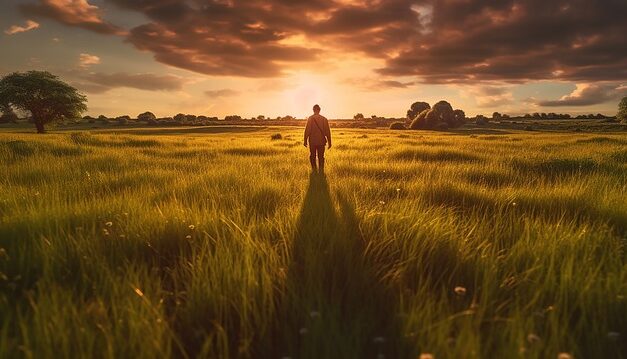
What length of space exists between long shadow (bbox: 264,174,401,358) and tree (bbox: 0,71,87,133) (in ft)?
225

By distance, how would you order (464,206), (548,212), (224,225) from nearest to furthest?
1. (224,225)
2. (548,212)
3. (464,206)

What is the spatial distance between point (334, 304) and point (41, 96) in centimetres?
7104

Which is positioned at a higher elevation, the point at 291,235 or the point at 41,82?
the point at 41,82

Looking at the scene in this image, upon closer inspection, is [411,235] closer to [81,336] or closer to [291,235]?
[291,235]

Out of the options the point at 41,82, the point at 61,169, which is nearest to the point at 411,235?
the point at 61,169

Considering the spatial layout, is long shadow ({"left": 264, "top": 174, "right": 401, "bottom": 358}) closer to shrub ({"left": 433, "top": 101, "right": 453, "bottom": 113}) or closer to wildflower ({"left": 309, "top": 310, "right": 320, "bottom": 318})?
wildflower ({"left": 309, "top": 310, "right": 320, "bottom": 318})

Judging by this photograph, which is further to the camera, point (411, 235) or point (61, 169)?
point (61, 169)

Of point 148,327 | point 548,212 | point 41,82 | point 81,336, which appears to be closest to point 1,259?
point 81,336

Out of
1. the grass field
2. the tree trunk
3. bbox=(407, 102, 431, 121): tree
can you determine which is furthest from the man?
bbox=(407, 102, 431, 121): tree

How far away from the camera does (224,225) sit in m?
3.70

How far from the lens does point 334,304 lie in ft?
7.25

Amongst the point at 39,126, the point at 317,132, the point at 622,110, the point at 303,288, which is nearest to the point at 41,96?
the point at 39,126

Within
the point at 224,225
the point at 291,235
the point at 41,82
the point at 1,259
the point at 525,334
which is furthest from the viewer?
the point at 41,82

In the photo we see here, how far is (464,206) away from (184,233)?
4.05 metres
